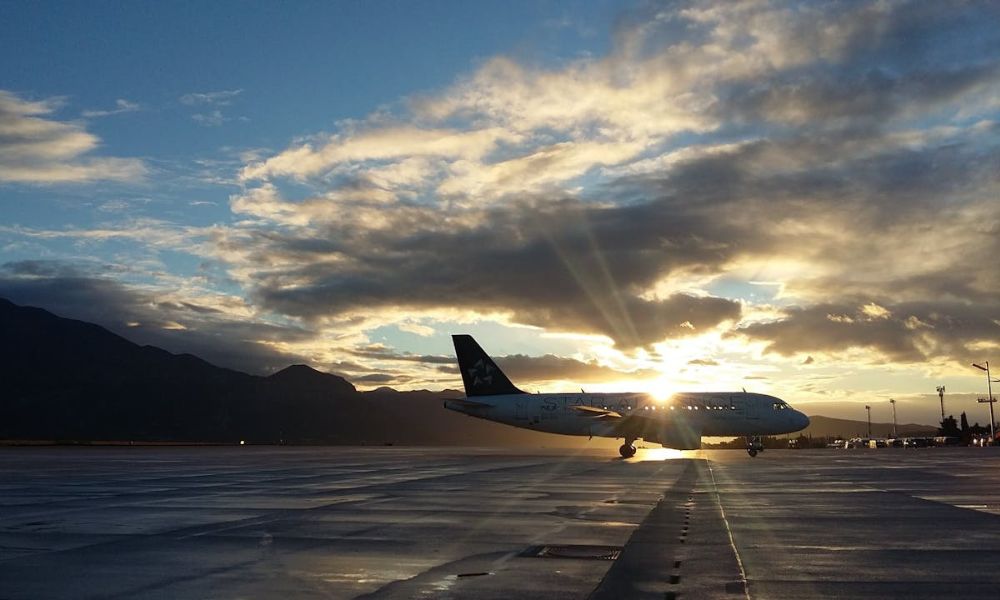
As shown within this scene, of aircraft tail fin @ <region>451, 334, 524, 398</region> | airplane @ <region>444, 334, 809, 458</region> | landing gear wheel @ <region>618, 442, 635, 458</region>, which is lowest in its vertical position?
landing gear wheel @ <region>618, 442, 635, 458</region>

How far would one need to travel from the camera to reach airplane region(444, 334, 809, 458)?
2532 inches

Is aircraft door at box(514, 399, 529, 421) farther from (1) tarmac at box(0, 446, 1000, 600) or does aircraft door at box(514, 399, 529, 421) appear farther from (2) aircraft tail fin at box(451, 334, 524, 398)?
(1) tarmac at box(0, 446, 1000, 600)

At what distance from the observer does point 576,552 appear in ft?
35.2

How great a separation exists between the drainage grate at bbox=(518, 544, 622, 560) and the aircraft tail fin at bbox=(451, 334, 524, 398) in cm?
6911

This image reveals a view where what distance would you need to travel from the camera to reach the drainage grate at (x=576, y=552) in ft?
33.8

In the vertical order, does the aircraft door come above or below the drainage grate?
above

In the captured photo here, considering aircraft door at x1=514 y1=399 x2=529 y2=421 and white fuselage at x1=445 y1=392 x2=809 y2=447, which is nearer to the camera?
white fuselage at x1=445 y1=392 x2=809 y2=447

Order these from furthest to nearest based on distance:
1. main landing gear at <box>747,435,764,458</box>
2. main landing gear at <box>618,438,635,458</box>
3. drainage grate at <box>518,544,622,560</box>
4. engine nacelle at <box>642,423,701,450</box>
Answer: main landing gear at <box>747,435,764,458</box> → engine nacelle at <box>642,423,701,450</box> → main landing gear at <box>618,438,635,458</box> → drainage grate at <box>518,544,622,560</box>

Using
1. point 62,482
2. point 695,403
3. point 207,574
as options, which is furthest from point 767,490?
point 695,403

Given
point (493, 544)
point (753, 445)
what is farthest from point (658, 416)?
point (493, 544)

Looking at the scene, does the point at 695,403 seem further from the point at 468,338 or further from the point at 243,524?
the point at 243,524

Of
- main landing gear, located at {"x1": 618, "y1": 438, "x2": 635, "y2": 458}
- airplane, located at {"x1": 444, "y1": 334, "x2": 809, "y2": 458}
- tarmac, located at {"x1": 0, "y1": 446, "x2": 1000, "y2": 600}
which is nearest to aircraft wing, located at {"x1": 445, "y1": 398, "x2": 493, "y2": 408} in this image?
airplane, located at {"x1": 444, "y1": 334, "x2": 809, "y2": 458}

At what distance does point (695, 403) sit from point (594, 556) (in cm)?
5752

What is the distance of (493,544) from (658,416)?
54.2 meters
